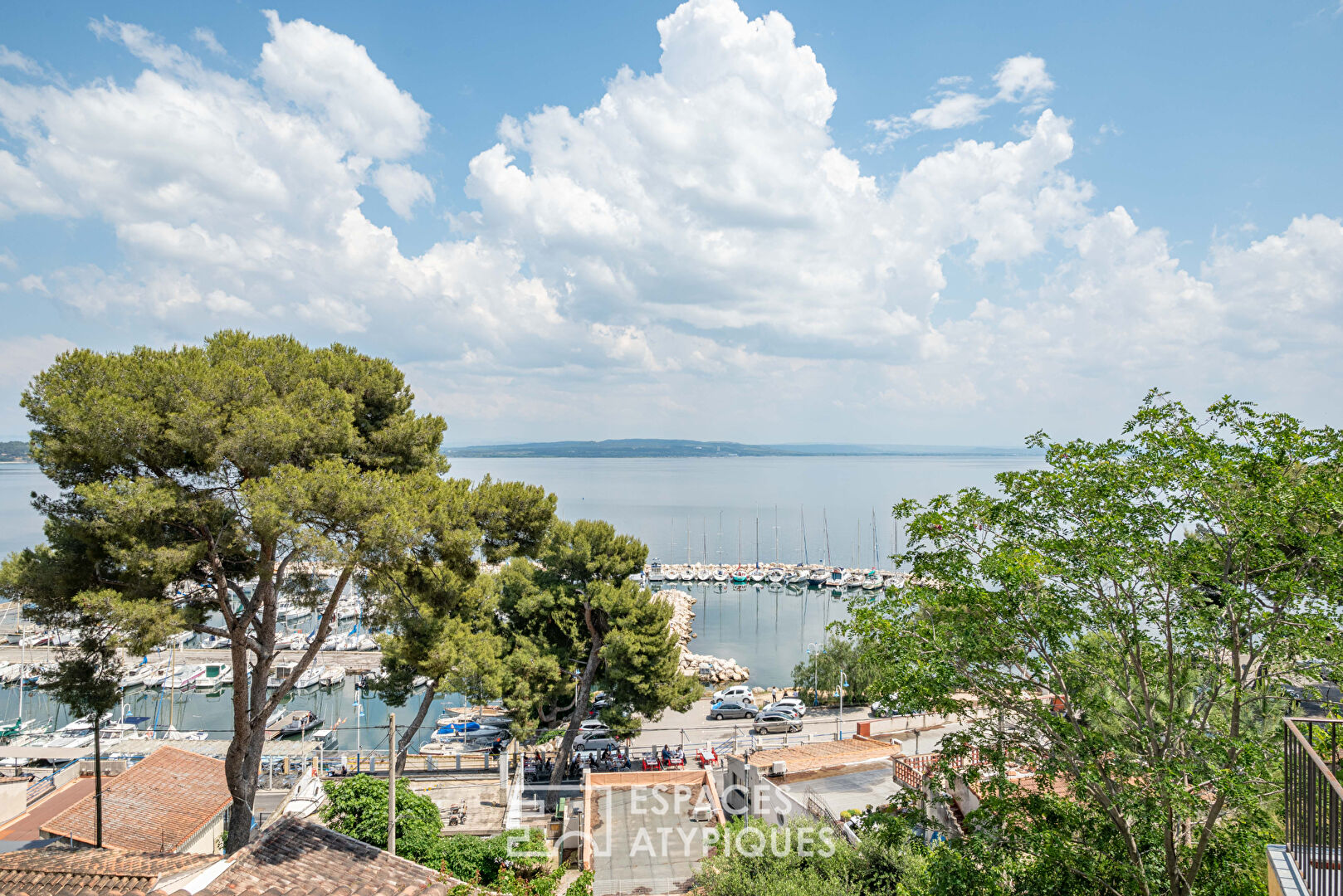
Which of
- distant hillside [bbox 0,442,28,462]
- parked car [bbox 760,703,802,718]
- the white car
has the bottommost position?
the white car

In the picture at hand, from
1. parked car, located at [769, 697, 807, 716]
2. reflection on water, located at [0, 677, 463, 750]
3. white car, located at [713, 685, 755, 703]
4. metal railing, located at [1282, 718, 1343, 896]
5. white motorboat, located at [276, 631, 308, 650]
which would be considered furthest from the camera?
white motorboat, located at [276, 631, 308, 650]

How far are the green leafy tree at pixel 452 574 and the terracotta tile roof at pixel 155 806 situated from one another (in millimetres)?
5343

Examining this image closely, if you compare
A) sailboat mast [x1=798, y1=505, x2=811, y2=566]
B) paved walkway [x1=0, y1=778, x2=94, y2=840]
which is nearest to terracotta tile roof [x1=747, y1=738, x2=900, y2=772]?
paved walkway [x1=0, y1=778, x2=94, y2=840]

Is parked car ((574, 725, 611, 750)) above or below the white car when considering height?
above

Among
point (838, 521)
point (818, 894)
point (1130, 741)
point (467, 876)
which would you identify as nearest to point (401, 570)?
point (467, 876)

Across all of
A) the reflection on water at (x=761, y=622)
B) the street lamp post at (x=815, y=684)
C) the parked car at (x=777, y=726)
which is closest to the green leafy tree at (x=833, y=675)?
the street lamp post at (x=815, y=684)

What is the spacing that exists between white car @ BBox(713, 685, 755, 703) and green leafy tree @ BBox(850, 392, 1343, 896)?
2224 centimetres

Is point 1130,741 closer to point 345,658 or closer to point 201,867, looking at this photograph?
point 201,867

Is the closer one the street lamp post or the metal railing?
the metal railing

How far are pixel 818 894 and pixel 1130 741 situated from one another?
359cm

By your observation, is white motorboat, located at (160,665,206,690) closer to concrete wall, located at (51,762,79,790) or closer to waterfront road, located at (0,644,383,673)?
waterfront road, located at (0,644,383,673)

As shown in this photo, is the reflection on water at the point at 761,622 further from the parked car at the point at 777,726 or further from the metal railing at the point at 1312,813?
the metal railing at the point at 1312,813

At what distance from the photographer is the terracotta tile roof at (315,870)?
683 cm

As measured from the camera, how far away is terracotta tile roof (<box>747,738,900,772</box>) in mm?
15203
